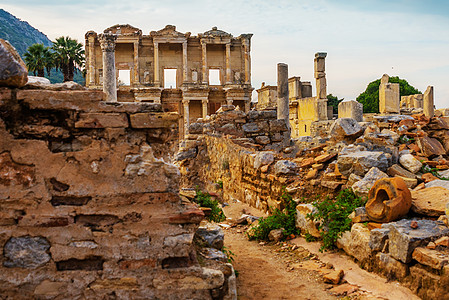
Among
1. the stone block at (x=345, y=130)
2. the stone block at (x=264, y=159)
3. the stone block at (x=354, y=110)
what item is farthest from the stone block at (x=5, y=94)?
the stone block at (x=354, y=110)

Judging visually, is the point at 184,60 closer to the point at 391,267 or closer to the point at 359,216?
the point at 359,216

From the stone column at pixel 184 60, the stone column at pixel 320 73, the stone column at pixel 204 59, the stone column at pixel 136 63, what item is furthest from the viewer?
the stone column at pixel 204 59

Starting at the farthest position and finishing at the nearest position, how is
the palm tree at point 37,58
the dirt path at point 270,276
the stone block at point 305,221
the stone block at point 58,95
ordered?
the palm tree at point 37,58 → the stone block at point 305,221 → the dirt path at point 270,276 → the stone block at point 58,95

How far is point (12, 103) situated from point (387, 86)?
872 inches

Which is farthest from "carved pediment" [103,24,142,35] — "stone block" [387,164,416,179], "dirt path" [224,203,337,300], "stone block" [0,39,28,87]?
"stone block" [0,39,28,87]

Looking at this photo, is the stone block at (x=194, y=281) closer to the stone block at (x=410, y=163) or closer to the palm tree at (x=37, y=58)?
the stone block at (x=410, y=163)

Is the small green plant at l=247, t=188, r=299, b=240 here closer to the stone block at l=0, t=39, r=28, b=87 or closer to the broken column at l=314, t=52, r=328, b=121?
the stone block at l=0, t=39, r=28, b=87

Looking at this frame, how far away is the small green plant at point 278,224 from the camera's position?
6763 millimetres

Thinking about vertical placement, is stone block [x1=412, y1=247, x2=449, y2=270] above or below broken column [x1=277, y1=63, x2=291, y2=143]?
below

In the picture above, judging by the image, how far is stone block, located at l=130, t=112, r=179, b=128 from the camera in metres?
3.51

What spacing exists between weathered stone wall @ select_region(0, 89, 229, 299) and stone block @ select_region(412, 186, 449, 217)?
3.07m

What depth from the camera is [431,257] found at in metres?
4.09

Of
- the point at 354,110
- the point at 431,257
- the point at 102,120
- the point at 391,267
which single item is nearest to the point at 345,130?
the point at 391,267

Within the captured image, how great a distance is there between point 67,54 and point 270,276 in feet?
111
